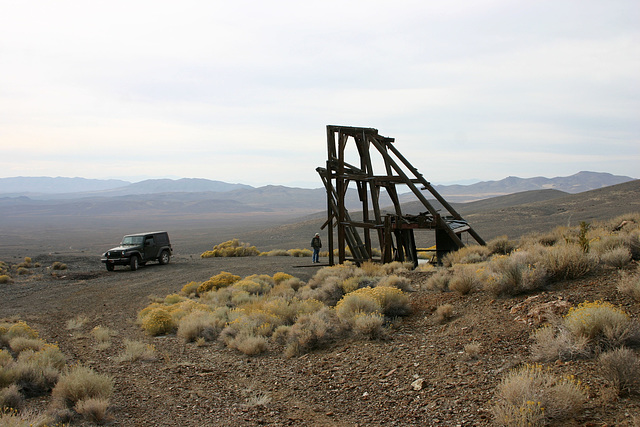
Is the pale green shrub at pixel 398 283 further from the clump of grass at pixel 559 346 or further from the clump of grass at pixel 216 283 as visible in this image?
the clump of grass at pixel 216 283

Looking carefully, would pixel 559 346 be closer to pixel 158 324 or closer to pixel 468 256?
pixel 468 256

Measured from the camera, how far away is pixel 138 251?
25.7 metres

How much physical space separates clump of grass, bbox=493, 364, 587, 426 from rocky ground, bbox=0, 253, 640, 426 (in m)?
0.13

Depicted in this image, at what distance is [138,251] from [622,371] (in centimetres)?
2496

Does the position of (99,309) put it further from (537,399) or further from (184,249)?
(184,249)

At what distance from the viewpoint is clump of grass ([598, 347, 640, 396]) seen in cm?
464

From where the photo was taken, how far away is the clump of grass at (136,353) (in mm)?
9008

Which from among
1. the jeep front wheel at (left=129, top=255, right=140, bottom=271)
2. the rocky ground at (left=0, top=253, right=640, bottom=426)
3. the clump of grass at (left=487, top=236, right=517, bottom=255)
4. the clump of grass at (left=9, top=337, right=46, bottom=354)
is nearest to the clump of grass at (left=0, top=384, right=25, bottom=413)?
the rocky ground at (left=0, top=253, right=640, bottom=426)

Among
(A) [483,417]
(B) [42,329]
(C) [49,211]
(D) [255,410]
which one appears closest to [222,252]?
(B) [42,329]

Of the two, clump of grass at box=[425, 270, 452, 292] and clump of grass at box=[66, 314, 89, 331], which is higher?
clump of grass at box=[425, 270, 452, 292]

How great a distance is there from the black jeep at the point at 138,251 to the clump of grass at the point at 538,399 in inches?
940

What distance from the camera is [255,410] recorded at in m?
6.13

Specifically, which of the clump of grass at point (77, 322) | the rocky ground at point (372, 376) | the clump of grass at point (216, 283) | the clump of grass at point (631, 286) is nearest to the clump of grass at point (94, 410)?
the rocky ground at point (372, 376)

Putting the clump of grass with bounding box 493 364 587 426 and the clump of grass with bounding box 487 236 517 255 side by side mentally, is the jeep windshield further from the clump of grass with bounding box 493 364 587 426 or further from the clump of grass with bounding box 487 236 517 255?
the clump of grass with bounding box 493 364 587 426
